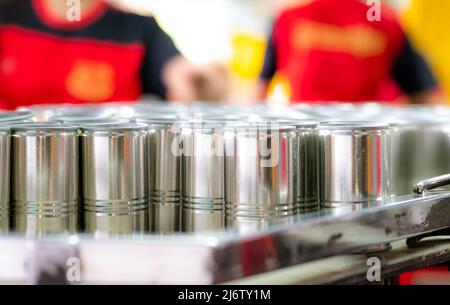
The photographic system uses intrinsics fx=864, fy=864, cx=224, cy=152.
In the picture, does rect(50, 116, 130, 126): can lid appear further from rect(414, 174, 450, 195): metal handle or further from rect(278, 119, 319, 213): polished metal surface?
rect(414, 174, 450, 195): metal handle

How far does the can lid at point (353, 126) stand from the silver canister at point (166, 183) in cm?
21

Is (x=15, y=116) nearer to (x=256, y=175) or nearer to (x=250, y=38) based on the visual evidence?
(x=256, y=175)

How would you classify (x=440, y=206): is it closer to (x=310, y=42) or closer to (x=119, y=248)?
(x=119, y=248)

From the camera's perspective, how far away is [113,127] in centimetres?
119

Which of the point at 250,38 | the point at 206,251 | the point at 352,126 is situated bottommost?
the point at 206,251

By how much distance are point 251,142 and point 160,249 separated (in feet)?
0.90

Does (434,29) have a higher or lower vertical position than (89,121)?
higher

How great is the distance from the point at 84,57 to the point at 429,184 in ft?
6.62

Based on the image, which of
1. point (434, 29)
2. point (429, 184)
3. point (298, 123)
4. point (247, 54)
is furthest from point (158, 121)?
point (434, 29)

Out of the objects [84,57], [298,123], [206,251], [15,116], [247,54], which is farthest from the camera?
[247,54]

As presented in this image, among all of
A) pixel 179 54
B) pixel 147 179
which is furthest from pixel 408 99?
pixel 147 179

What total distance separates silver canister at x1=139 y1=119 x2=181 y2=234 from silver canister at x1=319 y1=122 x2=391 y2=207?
0.69 ft

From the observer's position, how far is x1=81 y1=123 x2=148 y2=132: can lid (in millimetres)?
1184

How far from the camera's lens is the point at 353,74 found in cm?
329
